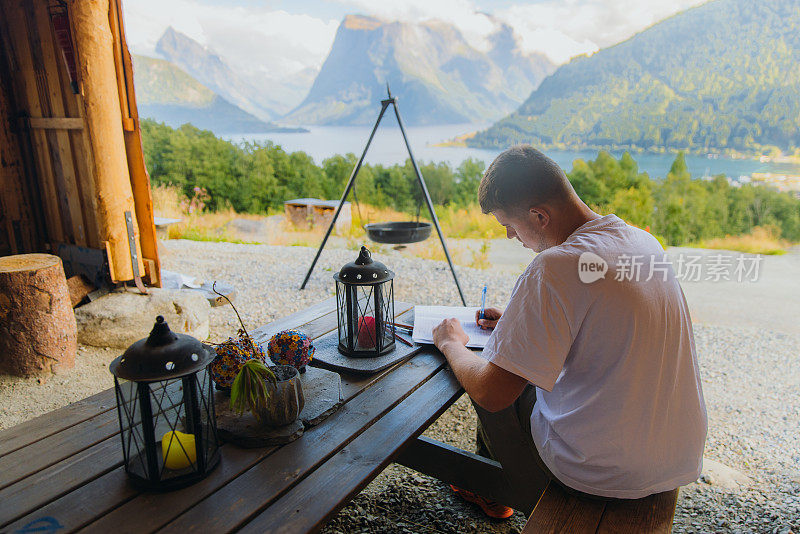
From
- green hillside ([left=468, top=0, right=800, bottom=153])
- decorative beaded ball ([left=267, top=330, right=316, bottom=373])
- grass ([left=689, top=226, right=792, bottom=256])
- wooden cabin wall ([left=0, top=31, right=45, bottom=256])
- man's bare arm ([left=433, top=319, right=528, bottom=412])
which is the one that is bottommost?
grass ([left=689, top=226, right=792, bottom=256])

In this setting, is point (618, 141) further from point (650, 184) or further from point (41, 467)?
point (41, 467)

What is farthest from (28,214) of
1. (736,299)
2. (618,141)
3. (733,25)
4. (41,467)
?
(733,25)

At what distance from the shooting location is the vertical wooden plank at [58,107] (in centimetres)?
308

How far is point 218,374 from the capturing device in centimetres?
120

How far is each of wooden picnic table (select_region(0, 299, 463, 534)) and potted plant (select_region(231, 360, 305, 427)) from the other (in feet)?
0.22

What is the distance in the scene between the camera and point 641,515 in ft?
3.63

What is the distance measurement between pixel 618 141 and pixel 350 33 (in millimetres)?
15970

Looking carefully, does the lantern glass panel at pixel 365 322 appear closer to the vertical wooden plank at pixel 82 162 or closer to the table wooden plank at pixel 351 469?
the table wooden plank at pixel 351 469

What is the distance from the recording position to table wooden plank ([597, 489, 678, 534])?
3.51 feet

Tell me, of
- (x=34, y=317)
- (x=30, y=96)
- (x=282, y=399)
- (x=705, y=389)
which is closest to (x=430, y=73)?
(x=30, y=96)

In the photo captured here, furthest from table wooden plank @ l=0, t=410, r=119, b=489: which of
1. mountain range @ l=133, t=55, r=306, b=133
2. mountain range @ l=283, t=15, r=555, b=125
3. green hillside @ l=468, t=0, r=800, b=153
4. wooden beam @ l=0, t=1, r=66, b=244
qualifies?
mountain range @ l=133, t=55, r=306, b=133

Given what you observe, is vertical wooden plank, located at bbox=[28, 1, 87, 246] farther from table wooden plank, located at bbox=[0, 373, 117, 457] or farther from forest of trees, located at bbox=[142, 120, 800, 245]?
forest of trees, located at bbox=[142, 120, 800, 245]

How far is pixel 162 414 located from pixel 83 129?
281cm

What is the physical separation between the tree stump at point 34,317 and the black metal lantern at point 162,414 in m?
2.10
